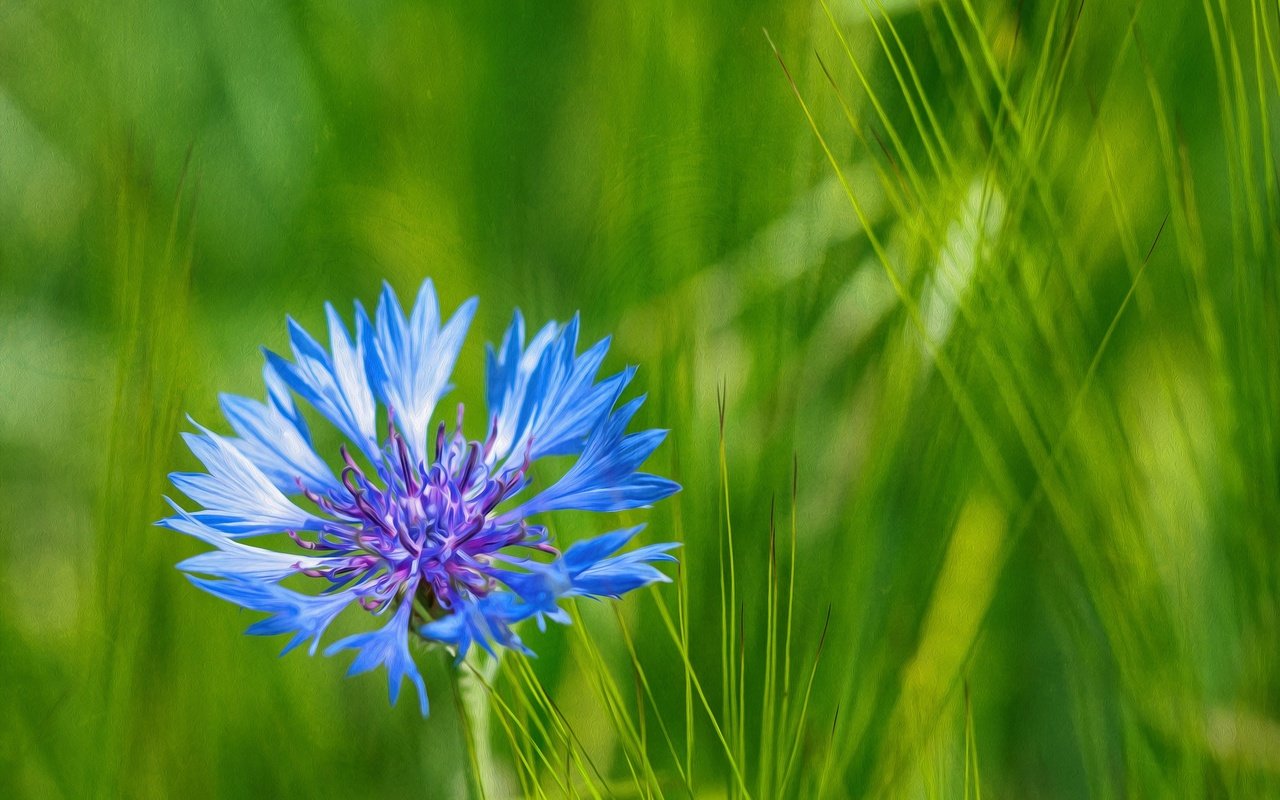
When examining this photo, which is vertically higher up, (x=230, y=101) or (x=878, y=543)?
(x=230, y=101)

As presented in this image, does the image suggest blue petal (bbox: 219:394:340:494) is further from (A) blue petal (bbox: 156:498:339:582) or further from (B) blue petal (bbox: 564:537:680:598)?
(B) blue petal (bbox: 564:537:680:598)

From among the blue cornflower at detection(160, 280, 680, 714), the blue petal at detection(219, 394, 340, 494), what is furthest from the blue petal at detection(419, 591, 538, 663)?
the blue petal at detection(219, 394, 340, 494)

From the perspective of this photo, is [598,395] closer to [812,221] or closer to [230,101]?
[812,221]

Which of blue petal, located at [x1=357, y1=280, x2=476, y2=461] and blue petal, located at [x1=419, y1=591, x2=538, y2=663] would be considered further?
blue petal, located at [x1=357, y1=280, x2=476, y2=461]

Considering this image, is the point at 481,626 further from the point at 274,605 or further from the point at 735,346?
the point at 735,346

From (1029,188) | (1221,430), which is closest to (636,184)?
(1029,188)

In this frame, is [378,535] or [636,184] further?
[636,184]
